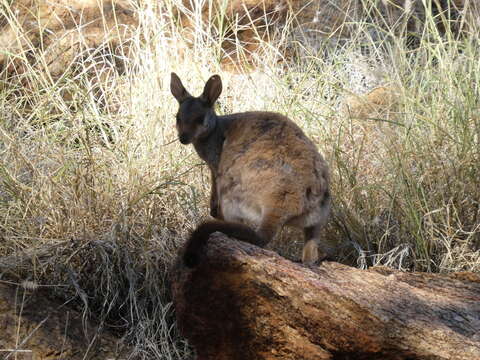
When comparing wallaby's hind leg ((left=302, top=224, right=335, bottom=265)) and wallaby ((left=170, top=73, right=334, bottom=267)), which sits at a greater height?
wallaby ((left=170, top=73, right=334, bottom=267))

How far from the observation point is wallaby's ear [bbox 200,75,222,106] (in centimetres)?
461

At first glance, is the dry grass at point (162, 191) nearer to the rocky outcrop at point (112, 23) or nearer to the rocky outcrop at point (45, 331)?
the rocky outcrop at point (45, 331)

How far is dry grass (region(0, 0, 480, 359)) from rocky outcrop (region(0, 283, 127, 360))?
108 millimetres

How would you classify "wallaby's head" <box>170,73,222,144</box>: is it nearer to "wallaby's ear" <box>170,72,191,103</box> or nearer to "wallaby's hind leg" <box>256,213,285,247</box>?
"wallaby's ear" <box>170,72,191,103</box>

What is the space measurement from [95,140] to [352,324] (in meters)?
2.86

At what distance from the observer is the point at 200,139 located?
4.57 metres

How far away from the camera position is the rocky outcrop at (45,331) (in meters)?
3.87

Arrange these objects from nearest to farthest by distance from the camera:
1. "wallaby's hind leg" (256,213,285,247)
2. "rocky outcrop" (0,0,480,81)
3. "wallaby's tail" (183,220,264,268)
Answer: "wallaby's tail" (183,220,264,268)
"wallaby's hind leg" (256,213,285,247)
"rocky outcrop" (0,0,480,81)

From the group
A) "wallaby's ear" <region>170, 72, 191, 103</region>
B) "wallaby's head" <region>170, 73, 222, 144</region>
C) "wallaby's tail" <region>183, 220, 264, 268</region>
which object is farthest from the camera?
"wallaby's ear" <region>170, 72, 191, 103</region>

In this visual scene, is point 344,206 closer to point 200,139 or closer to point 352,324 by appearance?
point 200,139

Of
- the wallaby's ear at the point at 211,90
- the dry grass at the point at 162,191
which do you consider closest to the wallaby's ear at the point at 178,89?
the wallaby's ear at the point at 211,90

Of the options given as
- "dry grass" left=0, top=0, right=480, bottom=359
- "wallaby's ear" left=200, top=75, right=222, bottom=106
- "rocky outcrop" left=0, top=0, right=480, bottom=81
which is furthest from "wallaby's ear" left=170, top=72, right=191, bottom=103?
"rocky outcrop" left=0, top=0, right=480, bottom=81

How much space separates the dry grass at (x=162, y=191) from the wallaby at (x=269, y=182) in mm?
585

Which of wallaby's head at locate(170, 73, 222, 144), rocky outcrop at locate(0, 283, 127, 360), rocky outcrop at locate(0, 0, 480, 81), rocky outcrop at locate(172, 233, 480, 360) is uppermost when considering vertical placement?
rocky outcrop at locate(0, 0, 480, 81)
